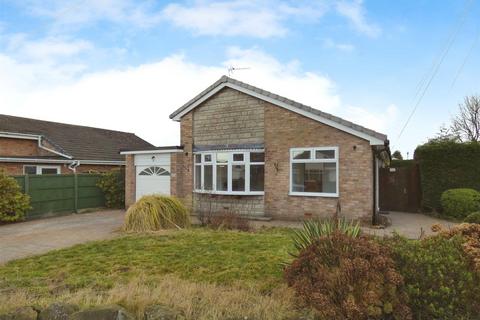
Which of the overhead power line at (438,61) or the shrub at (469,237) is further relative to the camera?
the overhead power line at (438,61)

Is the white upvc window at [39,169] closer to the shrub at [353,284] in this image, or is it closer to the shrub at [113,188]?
the shrub at [113,188]

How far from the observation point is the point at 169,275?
17.9 ft

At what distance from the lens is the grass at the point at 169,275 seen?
3.94 meters

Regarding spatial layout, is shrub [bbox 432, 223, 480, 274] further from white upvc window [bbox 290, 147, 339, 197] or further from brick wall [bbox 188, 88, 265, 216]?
brick wall [bbox 188, 88, 265, 216]

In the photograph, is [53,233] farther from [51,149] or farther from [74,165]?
[51,149]

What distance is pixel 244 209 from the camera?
13.8 m

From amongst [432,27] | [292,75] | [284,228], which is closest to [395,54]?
[432,27]

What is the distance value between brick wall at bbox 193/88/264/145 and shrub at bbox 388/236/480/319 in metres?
9.80

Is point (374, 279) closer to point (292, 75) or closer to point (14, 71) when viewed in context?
point (292, 75)

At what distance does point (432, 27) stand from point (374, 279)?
11072mm

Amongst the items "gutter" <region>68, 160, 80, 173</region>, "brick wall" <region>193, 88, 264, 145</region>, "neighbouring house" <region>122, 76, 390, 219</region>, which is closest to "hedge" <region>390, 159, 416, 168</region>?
"neighbouring house" <region>122, 76, 390, 219</region>

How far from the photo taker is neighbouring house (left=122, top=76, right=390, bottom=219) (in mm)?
11922

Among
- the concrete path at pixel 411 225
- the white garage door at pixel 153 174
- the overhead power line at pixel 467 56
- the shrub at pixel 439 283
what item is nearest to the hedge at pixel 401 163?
the concrete path at pixel 411 225

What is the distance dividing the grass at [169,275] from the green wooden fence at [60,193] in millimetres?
7432
